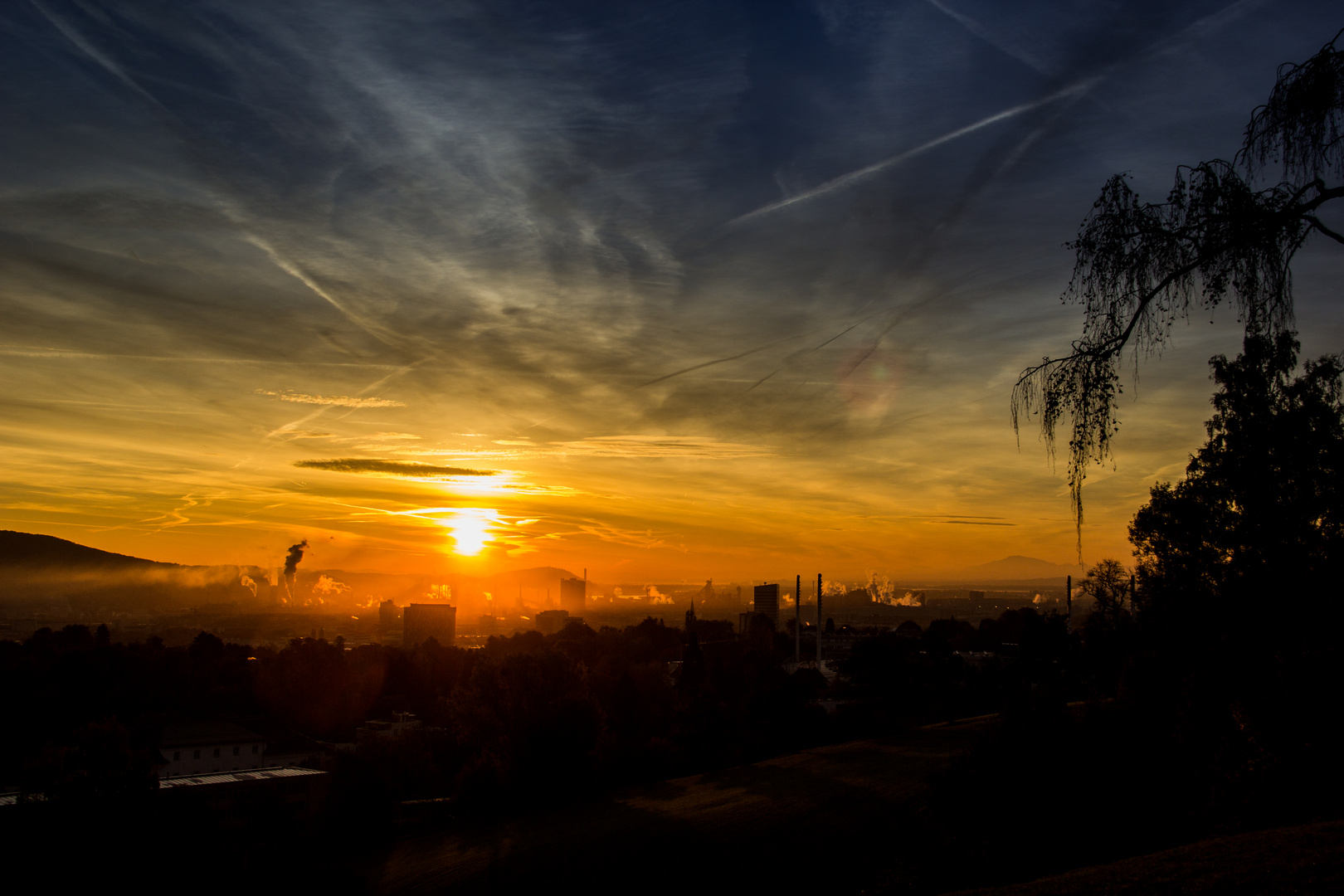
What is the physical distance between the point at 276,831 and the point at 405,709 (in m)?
34.4

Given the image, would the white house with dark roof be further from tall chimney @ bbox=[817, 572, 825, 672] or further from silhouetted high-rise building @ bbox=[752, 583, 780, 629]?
silhouetted high-rise building @ bbox=[752, 583, 780, 629]

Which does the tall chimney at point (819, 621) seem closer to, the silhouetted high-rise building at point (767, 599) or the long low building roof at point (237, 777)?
the long low building roof at point (237, 777)

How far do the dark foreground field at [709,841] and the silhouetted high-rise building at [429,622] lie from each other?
106 m

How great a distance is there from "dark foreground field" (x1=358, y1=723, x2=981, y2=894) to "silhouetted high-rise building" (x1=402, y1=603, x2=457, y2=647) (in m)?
106

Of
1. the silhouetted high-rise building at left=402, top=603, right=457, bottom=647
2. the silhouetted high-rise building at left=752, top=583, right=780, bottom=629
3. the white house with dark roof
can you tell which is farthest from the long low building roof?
the silhouetted high-rise building at left=752, top=583, right=780, bottom=629

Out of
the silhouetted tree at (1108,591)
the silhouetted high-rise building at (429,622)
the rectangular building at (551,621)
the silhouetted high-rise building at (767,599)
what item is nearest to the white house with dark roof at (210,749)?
the silhouetted tree at (1108,591)

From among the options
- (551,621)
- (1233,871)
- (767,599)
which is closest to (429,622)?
(551,621)

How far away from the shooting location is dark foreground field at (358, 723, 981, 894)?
17844 mm

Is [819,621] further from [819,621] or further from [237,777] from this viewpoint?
[237,777]

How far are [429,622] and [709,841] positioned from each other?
123 meters

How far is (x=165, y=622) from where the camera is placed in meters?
167

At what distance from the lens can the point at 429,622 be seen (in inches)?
5281

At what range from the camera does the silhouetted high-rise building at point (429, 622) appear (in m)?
130

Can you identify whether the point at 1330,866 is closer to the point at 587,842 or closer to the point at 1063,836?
the point at 1063,836
